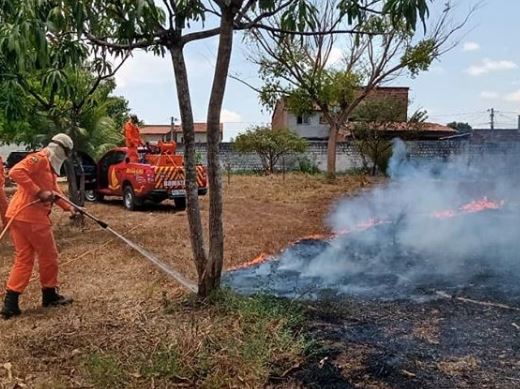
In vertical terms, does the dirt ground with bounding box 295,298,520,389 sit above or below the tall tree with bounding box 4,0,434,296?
below

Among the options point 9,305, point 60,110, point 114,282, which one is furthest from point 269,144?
point 9,305

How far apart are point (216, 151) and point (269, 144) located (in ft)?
73.0

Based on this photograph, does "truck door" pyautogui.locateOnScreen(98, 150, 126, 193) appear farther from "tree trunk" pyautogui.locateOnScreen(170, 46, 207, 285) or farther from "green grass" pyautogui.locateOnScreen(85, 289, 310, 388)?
"green grass" pyautogui.locateOnScreen(85, 289, 310, 388)

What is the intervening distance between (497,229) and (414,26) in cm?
733

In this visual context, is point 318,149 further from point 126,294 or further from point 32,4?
point 32,4

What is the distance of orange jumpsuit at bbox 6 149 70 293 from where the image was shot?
5363mm

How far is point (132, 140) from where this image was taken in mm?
13641

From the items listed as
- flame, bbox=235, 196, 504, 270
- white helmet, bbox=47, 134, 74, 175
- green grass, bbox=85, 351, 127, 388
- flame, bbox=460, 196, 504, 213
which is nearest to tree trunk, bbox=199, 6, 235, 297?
green grass, bbox=85, 351, 127, 388

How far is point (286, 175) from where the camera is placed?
2580 centimetres

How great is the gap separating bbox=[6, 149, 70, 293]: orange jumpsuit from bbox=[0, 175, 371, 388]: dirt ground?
45 cm

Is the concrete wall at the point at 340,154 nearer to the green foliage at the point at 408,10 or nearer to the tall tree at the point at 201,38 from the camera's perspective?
the tall tree at the point at 201,38

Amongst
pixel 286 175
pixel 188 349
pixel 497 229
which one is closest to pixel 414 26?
pixel 188 349

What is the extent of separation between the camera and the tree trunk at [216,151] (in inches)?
196

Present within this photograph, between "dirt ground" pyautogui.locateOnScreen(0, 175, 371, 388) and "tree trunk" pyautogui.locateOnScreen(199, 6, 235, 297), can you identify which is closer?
"dirt ground" pyautogui.locateOnScreen(0, 175, 371, 388)
